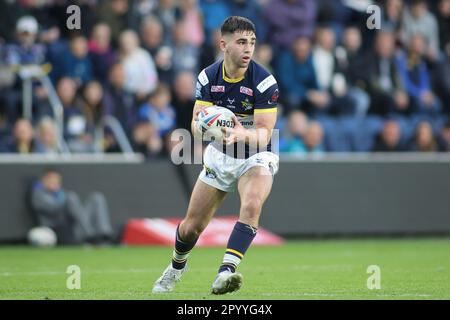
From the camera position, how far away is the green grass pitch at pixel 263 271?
949cm

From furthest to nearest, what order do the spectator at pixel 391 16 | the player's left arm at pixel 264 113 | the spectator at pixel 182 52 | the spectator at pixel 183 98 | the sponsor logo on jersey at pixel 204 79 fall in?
the spectator at pixel 391 16 < the spectator at pixel 182 52 < the spectator at pixel 183 98 < the sponsor logo on jersey at pixel 204 79 < the player's left arm at pixel 264 113

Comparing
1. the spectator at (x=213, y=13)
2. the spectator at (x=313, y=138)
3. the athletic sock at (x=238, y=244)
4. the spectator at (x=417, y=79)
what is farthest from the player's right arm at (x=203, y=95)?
the spectator at (x=417, y=79)

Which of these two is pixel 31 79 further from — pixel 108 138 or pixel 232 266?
pixel 232 266

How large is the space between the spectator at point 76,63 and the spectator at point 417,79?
7.22 metres

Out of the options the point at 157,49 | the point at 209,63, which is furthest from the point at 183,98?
the point at 157,49

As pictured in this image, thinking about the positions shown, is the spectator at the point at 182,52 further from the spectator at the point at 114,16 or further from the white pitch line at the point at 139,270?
the white pitch line at the point at 139,270

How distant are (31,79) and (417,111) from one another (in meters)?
8.37

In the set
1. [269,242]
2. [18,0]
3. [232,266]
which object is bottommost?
[269,242]

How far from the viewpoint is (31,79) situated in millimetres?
17484

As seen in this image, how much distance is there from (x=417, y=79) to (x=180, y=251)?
13.1 metres

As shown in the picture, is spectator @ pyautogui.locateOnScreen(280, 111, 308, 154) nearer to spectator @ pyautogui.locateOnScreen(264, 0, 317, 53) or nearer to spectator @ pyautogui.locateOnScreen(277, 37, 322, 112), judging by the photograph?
spectator @ pyautogui.locateOnScreen(277, 37, 322, 112)

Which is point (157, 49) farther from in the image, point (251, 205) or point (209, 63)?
point (251, 205)

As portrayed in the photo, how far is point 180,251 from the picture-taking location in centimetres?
979

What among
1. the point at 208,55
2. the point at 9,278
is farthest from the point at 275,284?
the point at 208,55
